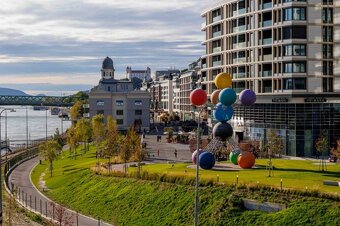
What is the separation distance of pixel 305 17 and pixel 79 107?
106 m

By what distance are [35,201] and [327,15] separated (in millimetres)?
52571

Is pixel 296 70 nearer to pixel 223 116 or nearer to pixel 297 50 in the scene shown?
pixel 297 50

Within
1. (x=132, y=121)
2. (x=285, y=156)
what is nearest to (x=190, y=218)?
(x=285, y=156)

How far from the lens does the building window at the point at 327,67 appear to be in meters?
84.0

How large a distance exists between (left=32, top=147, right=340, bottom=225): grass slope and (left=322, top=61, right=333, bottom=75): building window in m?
40.0

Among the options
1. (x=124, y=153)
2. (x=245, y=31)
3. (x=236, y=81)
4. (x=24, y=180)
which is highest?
(x=245, y=31)

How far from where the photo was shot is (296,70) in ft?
273

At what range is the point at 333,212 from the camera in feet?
134

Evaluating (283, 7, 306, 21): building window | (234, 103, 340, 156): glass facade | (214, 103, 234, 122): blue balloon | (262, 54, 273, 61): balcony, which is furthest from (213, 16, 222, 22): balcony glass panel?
(214, 103, 234, 122): blue balloon

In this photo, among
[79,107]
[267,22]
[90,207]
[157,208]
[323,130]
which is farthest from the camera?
[79,107]

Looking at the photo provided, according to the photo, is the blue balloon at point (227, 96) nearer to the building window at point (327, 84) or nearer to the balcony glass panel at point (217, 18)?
the building window at point (327, 84)

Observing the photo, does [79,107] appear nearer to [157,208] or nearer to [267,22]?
[267,22]

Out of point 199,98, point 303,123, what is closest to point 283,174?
point 199,98

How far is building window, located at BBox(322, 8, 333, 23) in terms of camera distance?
275 ft
